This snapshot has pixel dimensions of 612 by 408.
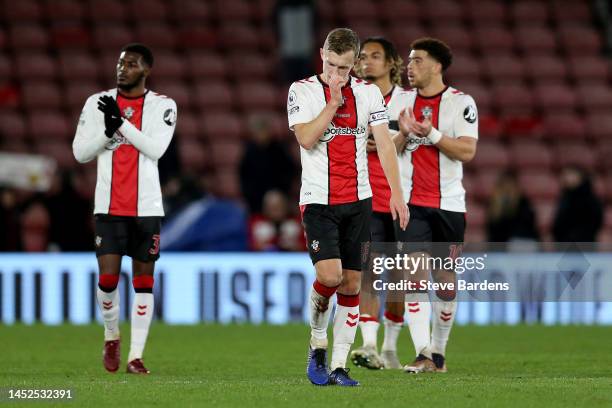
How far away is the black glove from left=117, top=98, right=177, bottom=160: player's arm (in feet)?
0.12

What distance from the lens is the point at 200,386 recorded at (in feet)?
23.0

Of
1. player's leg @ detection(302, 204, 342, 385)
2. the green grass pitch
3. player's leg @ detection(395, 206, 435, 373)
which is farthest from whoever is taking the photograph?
player's leg @ detection(395, 206, 435, 373)

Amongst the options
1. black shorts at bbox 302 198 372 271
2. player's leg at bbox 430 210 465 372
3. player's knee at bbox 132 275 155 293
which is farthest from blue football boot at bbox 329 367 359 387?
player's knee at bbox 132 275 155 293

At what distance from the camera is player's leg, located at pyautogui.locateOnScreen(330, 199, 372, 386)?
708 cm

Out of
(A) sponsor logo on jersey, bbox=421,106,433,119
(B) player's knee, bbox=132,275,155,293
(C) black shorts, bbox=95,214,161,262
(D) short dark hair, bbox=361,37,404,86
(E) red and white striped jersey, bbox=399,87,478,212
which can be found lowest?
(B) player's knee, bbox=132,275,155,293

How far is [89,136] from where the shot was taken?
820cm

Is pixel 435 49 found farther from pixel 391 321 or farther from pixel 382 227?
pixel 391 321

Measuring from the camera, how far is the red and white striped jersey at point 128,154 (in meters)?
8.16

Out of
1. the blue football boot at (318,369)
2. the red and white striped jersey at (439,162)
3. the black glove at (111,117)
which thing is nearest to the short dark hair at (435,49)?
the red and white striped jersey at (439,162)

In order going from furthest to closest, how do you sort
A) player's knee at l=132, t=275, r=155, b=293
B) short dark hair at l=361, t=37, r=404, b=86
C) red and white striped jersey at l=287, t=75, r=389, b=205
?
short dark hair at l=361, t=37, r=404, b=86 < player's knee at l=132, t=275, r=155, b=293 < red and white striped jersey at l=287, t=75, r=389, b=205

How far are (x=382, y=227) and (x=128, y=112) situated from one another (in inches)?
70.3

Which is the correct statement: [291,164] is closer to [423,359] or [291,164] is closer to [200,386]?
[423,359]

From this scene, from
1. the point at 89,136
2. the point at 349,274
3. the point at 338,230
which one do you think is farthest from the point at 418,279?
the point at 89,136

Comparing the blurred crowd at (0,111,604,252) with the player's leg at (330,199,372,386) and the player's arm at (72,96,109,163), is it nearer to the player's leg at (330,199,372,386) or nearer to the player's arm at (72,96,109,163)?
the player's arm at (72,96,109,163)
